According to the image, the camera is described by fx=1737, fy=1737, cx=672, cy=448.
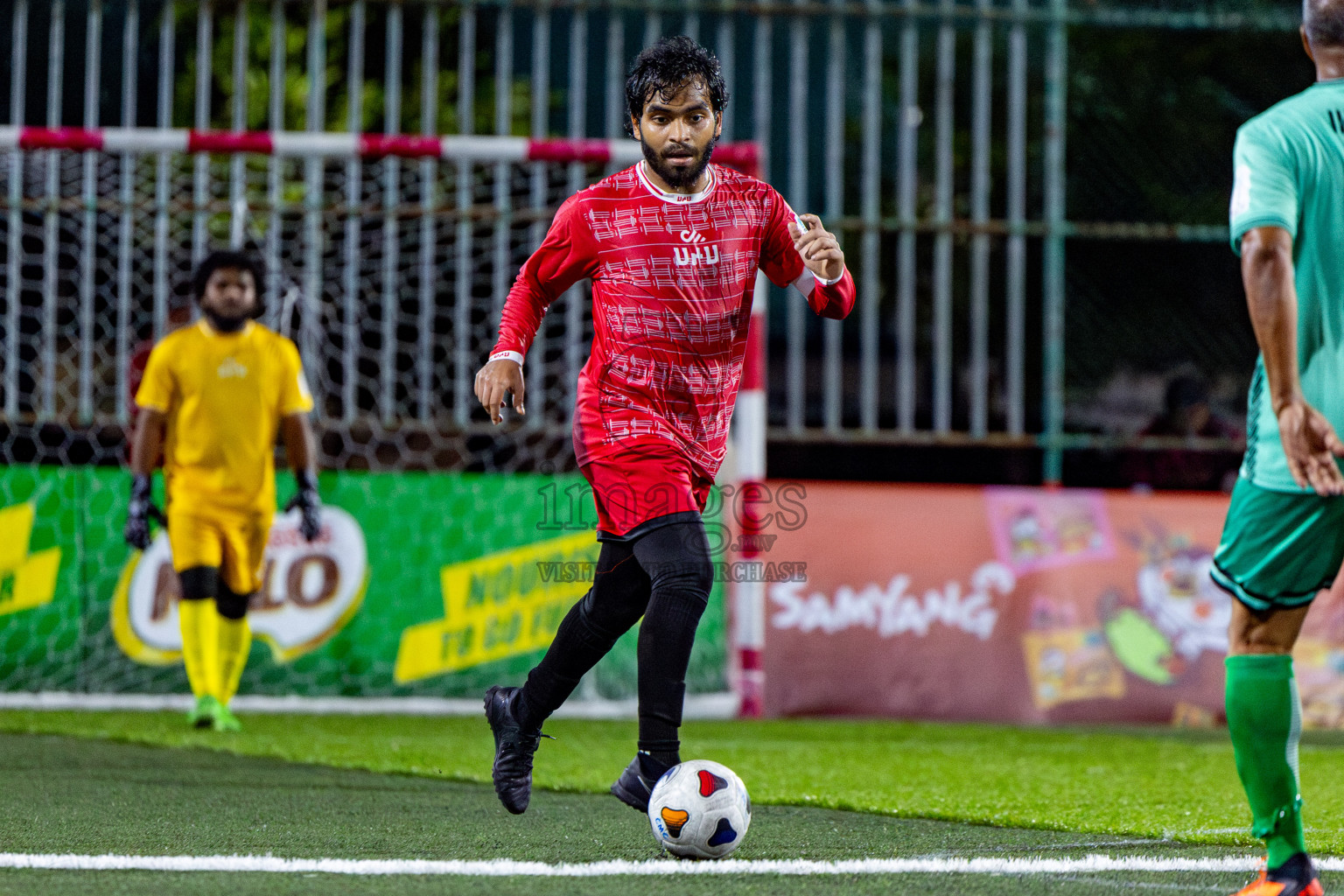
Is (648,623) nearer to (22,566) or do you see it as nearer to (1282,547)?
(1282,547)

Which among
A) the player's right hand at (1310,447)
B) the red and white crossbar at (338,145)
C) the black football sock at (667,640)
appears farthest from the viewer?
the red and white crossbar at (338,145)

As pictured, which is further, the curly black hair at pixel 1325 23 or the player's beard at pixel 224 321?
the player's beard at pixel 224 321

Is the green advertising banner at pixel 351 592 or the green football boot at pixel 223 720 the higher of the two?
the green advertising banner at pixel 351 592

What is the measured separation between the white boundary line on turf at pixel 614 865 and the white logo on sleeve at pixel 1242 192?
4.61 ft

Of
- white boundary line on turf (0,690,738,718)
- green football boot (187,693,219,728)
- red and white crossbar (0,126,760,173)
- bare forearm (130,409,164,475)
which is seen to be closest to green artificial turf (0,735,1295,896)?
green football boot (187,693,219,728)

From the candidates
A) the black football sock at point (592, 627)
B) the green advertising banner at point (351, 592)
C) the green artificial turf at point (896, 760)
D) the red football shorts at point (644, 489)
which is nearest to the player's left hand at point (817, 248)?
the red football shorts at point (644, 489)

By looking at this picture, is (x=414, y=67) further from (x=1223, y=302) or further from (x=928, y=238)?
(x=1223, y=302)

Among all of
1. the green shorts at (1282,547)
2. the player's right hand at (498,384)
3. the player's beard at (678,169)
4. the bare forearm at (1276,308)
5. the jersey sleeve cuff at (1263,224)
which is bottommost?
the green shorts at (1282,547)

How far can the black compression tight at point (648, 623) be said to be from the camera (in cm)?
389

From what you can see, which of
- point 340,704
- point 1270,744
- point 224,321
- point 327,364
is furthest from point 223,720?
point 1270,744

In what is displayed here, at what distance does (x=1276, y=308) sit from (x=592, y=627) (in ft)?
5.88

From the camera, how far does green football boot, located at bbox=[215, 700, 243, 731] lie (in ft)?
24.1

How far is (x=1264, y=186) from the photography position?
121 inches

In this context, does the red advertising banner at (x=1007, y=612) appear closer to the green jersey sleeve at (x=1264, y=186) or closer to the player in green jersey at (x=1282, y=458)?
the player in green jersey at (x=1282, y=458)
